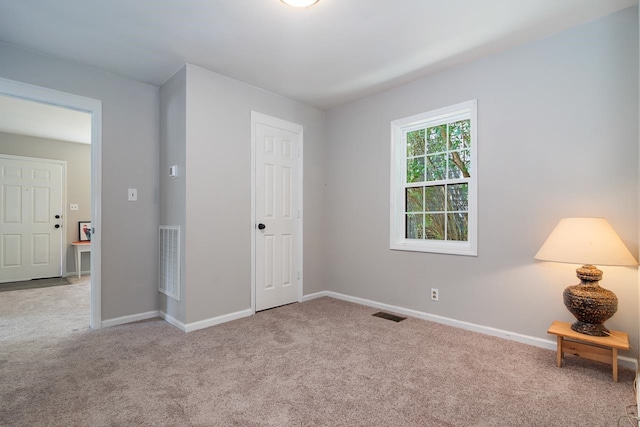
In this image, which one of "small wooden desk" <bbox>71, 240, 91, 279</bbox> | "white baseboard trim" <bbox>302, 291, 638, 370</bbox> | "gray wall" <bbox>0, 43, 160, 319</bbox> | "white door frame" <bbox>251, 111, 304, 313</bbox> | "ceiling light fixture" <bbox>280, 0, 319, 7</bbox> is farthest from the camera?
"small wooden desk" <bbox>71, 240, 91, 279</bbox>

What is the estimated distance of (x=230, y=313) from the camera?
329cm

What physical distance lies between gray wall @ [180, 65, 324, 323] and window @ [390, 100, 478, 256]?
5.25 feet

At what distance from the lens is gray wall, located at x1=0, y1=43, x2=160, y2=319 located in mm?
3088

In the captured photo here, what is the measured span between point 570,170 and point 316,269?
9.37ft

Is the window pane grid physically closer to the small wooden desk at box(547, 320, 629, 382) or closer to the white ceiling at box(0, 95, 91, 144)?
the small wooden desk at box(547, 320, 629, 382)

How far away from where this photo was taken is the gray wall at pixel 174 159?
120 inches

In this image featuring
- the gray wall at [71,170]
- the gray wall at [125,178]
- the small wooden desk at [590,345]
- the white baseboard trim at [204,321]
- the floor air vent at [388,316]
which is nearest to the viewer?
the small wooden desk at [590,345]

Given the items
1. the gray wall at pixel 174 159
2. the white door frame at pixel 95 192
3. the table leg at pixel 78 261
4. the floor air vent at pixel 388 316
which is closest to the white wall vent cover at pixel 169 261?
the gray wall at pixel 174 159

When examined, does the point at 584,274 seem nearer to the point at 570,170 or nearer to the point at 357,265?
the point at 570,170

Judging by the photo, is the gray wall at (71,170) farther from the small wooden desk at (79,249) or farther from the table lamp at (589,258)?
the table lamp at (589,258)

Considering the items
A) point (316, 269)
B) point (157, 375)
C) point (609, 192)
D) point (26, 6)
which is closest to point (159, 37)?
point (26, 6)

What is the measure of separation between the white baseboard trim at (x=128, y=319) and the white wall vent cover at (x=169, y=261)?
0.27 metres

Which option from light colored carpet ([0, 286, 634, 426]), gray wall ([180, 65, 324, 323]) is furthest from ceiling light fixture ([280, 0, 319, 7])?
light colored carpet ([0, 286, 634, 426])

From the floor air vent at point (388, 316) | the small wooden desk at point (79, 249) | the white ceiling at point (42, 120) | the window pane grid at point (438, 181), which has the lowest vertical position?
the floor air vent at point (388, 316)
